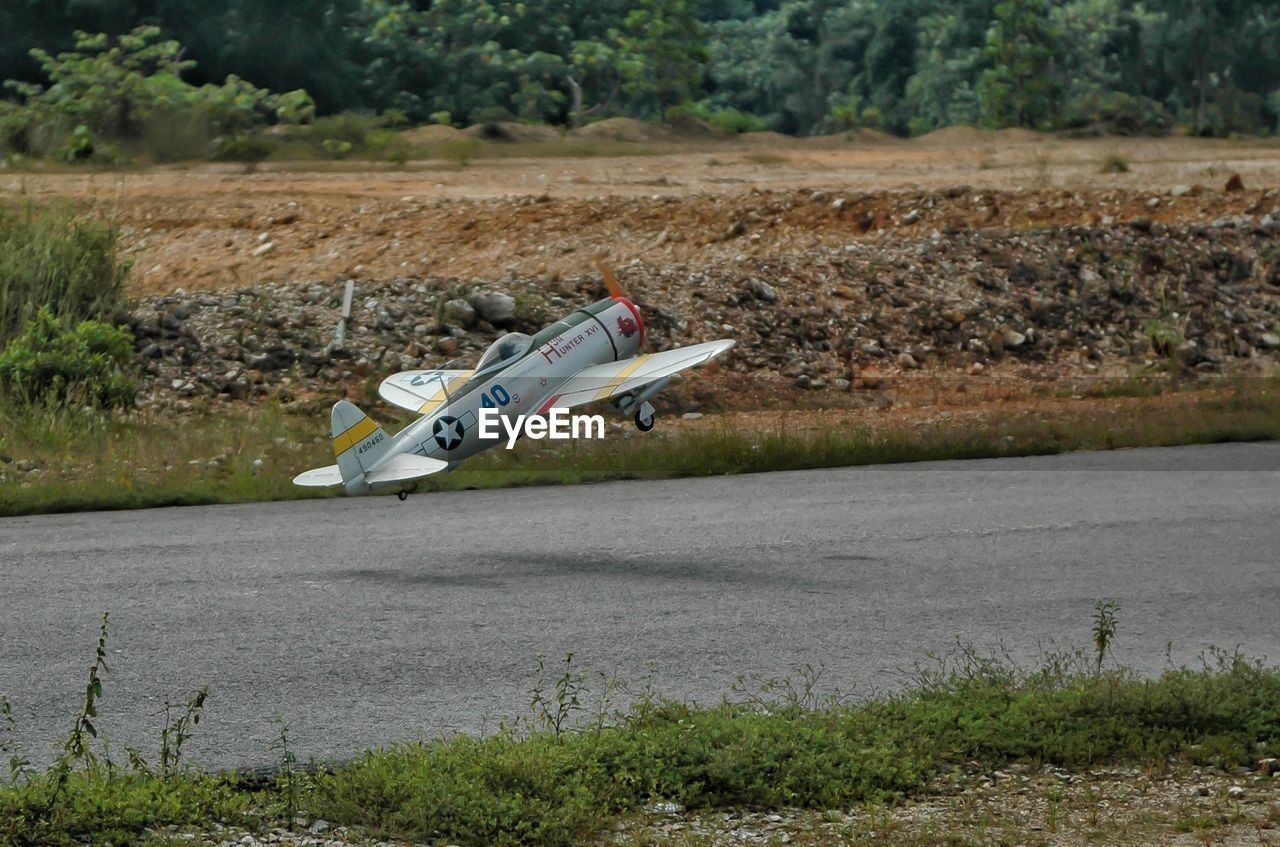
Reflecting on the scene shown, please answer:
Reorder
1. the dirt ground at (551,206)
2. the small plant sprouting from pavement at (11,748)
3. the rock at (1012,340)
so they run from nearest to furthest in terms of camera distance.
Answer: the small plant sprouting from pavement at (11,748) < the rock at (1012,340) < the dirt ground at (551,206)

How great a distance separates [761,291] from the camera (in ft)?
90.1

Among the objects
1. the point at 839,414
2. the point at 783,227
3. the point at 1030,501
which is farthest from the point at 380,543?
the point at 783,227

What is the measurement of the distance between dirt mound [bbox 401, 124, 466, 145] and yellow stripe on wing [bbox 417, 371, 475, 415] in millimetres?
29265

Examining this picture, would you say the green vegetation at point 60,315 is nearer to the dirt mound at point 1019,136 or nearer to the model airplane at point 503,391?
the model airplane at point 503,391

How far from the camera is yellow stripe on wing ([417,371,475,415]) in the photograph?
1405 cm

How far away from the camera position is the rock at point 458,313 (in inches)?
974

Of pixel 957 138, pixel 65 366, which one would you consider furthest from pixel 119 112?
pixel 957 138

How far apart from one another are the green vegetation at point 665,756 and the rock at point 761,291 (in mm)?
17533

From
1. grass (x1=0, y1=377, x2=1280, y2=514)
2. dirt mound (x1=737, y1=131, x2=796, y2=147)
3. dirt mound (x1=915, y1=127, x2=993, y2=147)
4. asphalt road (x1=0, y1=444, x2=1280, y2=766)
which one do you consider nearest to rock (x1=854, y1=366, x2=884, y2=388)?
grass (x1=0, y1=377, x2=1280, y2=514)

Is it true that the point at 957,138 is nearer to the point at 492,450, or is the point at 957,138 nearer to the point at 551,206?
the point at 551,206

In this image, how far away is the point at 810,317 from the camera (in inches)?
1067

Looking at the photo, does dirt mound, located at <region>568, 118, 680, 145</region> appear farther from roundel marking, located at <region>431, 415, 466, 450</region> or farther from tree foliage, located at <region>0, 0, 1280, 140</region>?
roundel marking, located at <region>431, 415, 466, 450</region>

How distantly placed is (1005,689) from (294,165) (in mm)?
31865

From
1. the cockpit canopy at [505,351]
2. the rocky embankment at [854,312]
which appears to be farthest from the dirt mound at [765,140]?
the cockpit canopy at [505,351]
